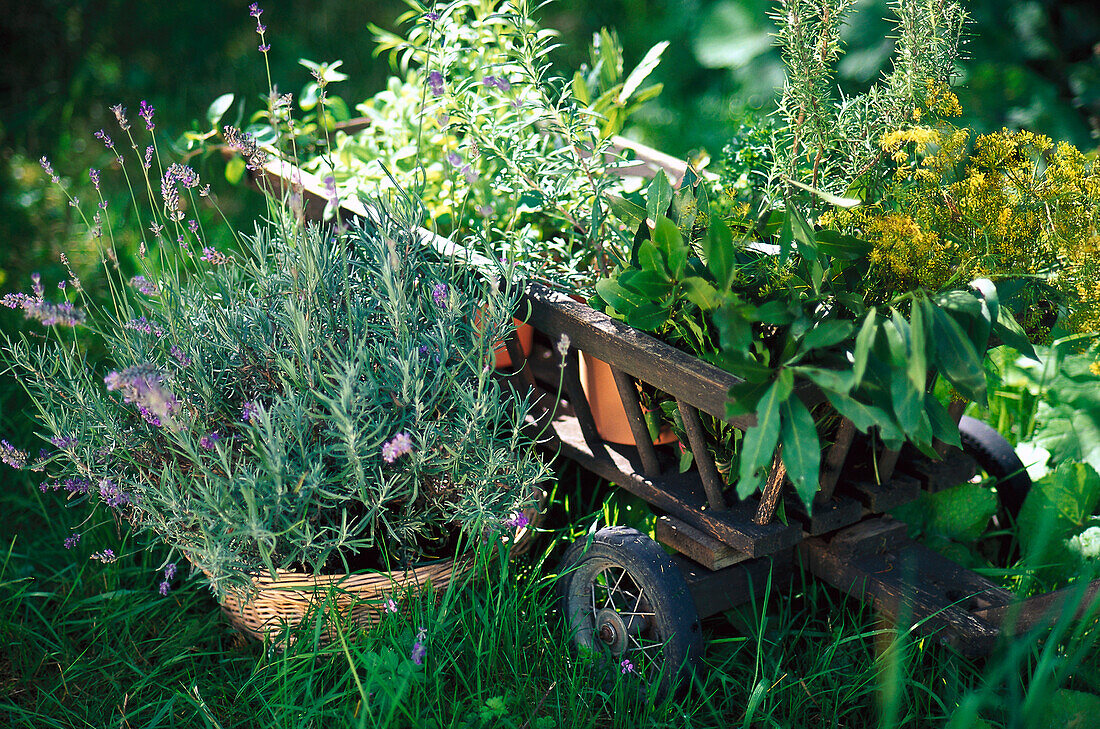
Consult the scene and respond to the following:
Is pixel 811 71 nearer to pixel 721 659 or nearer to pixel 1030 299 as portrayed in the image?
pixel 1030 299

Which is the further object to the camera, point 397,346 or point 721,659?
point 721,659

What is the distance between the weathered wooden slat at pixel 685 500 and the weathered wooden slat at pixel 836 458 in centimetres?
9

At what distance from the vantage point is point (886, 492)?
1.73 m

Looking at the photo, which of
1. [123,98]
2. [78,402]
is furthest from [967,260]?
[123,98]

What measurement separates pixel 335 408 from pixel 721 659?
3.08 feet

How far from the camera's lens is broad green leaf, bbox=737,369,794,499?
121 cm

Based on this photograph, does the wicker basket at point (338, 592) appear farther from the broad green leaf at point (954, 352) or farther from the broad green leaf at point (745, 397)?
the broad green leaf at point (954, 352)

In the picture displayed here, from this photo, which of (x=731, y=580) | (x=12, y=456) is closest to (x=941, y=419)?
(x=731, y=580)

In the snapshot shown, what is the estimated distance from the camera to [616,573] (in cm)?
187

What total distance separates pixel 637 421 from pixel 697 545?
0.25m

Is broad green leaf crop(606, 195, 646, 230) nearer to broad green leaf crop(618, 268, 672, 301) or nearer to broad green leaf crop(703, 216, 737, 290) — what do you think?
broad green leaf crop(618, 268, 672, 301)

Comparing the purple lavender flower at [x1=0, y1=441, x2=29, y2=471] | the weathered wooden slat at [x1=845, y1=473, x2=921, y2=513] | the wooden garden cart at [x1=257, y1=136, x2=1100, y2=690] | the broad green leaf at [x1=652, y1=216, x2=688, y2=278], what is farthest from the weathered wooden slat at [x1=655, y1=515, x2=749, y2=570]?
the purple lavender flower at [x1=0, y1=441, x2=29, y2=471]

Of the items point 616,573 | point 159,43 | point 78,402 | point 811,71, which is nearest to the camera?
point 811,71

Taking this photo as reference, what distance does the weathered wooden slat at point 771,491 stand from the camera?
1531mm
